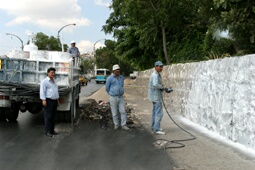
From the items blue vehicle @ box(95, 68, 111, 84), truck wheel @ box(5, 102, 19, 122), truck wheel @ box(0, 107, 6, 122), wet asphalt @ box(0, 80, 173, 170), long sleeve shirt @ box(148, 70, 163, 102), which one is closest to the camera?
wet asphalt @ box(0, 80, 173, 170)

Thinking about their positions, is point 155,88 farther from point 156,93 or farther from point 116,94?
point 116,94

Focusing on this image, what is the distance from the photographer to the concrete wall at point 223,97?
7242 millimetres

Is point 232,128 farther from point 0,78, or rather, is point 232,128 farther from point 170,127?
point 0,78

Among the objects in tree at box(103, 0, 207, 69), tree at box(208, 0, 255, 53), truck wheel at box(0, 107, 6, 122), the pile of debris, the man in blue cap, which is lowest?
the pile of debris

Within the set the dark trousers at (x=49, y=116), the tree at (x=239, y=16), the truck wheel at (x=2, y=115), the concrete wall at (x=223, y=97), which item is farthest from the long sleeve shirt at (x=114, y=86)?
the tree at (x=239, y=16)

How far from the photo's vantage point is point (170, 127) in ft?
33.6

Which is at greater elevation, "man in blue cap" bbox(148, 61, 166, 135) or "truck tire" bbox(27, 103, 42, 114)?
"man in blue cap" bbox(148, 61, 166, 135)

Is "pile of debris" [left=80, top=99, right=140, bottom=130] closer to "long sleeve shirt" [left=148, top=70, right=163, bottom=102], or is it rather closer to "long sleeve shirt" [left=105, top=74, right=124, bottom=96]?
"long sleeve shirt" [left=105, top=74, right=124, bottom=96]

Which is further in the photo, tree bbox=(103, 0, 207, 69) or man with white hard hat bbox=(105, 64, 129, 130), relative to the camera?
tree bbox=(103, 0, 207, 69)

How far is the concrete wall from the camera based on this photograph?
7.24m

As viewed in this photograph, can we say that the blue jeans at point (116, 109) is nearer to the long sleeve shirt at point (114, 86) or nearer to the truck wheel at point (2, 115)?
the long sleeve shirt at point (114, 86)

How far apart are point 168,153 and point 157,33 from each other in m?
18.4

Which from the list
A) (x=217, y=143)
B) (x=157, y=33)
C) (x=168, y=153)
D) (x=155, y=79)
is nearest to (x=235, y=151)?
(x=217, y=143)

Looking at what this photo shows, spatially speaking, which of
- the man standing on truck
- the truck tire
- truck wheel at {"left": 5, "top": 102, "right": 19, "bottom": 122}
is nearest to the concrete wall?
the man standing on truck
